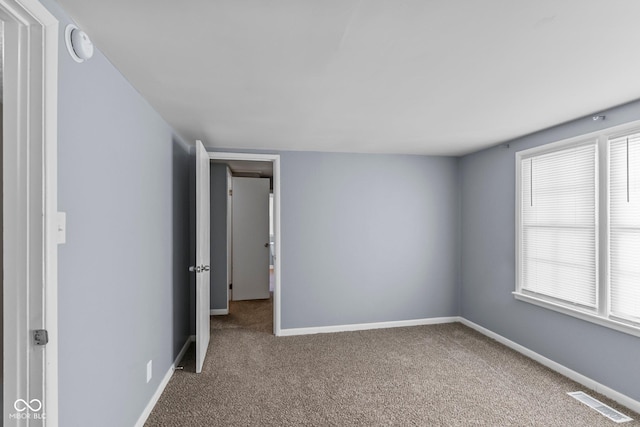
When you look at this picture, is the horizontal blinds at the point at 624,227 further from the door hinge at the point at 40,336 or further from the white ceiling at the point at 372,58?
the door hinge at the point at 40,336

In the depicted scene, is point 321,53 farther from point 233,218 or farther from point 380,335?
point 233,218

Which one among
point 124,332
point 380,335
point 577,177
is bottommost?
point 380,335

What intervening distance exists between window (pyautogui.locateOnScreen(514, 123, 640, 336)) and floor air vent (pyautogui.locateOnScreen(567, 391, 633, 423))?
582mm

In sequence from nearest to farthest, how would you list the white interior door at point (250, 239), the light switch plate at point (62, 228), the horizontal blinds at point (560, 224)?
the light switch plate at point (62, 228) → the horizontal blinds at point (560, 224) → the white interior door at point (250, 239)

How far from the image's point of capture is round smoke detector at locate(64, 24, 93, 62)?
1360 millimetres

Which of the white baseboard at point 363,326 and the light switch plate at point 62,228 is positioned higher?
the light switch plate at point 62,228

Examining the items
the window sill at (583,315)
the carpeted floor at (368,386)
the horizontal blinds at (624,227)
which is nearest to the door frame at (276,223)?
the carpeted floor at (368,386)

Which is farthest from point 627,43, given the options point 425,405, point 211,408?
point 211,408

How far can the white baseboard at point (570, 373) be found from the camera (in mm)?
2467

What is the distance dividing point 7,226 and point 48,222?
120mm

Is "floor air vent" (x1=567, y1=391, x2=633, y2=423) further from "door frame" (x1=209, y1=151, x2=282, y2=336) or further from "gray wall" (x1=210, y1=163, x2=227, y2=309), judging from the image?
"gray wall" (x1=210, y1=163, x2=227, y2=309)

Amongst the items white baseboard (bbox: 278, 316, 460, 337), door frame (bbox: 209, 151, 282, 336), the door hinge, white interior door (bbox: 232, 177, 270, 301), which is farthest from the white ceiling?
white interior door (bbox: 232, 177, 270, 301)

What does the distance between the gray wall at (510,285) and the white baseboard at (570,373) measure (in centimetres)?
4

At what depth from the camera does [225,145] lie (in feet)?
12.7
